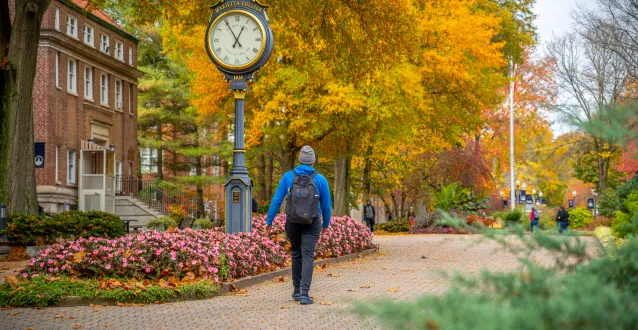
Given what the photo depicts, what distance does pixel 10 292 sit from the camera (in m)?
10.8

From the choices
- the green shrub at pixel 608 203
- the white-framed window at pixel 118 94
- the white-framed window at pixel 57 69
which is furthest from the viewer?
the white-framed window at pixel 118 94

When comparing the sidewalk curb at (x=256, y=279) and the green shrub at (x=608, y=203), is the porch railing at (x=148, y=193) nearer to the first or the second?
the green shrub at (x=608, y=203)

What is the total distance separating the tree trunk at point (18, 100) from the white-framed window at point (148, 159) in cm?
3506

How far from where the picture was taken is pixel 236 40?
16.1 m

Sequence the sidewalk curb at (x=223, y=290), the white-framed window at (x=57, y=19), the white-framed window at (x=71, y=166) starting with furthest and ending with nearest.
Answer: the white-framed window at (x=71, y=166)
the white-framed window at (x=57, y=19)
the sidewalk curb at (x=223, y=290)

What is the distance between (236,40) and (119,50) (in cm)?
3135

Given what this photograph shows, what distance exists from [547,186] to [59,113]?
4907 cm

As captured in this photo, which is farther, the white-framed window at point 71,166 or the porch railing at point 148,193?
the porch railing at point 148,193

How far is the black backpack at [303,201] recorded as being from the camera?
10.5 metres

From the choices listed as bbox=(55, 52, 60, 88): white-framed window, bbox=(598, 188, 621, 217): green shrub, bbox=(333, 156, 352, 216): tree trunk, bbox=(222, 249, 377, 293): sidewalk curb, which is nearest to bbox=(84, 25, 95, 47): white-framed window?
bbox=(55, 52, 60, 88): white-framed window

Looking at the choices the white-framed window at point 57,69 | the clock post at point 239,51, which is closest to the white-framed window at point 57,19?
the white-framed window at point 57,69

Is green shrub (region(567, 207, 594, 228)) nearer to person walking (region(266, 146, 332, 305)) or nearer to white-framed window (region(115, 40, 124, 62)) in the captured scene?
white-framed window (region(115, 40, 124, 62))

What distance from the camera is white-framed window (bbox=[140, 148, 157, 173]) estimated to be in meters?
58.5

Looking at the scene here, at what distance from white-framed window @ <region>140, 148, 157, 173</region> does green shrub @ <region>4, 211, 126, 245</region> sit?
35.0 meters
